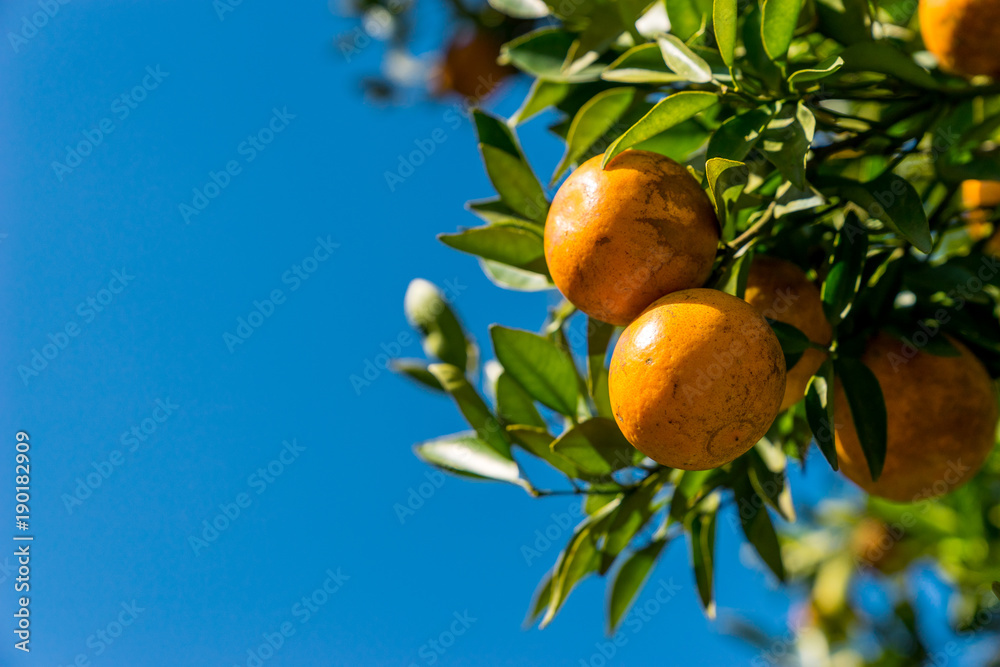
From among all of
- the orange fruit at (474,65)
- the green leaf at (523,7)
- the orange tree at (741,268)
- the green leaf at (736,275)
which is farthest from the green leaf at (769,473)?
the orange fruit at (474,65)

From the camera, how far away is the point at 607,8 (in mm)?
1433

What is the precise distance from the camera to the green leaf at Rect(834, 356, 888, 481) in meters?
1.17

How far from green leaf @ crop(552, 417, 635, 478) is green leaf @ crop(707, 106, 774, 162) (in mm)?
429

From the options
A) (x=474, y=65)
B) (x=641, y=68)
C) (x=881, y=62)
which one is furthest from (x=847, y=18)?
(x=474, y=65)

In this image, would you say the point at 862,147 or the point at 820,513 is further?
the point at 820,513

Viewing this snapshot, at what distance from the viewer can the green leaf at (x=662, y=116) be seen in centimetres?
100

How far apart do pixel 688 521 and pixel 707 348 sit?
62cm

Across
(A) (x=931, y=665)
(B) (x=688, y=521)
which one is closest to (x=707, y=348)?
(B) (x=688, y=521)

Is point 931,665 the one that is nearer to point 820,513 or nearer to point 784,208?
point 820,513

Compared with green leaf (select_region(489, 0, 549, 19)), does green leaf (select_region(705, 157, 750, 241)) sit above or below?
below

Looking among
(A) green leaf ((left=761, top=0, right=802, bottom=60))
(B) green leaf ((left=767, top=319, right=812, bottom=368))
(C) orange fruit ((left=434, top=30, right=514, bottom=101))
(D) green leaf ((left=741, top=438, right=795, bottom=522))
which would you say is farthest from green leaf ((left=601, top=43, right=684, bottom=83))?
(C) orange fruit ((left=434, top=30, right=514, bottom=101))

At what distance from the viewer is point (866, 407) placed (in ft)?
3.90

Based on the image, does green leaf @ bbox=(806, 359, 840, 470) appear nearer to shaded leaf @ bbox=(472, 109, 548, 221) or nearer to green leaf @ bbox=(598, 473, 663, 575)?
green leaf @ bbox=(598, 473, 663, 575)

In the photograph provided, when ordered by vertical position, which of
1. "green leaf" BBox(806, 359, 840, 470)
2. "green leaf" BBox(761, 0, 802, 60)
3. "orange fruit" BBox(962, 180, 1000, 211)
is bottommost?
"orange fruit" BBox(962, 180, 1000, 211)
